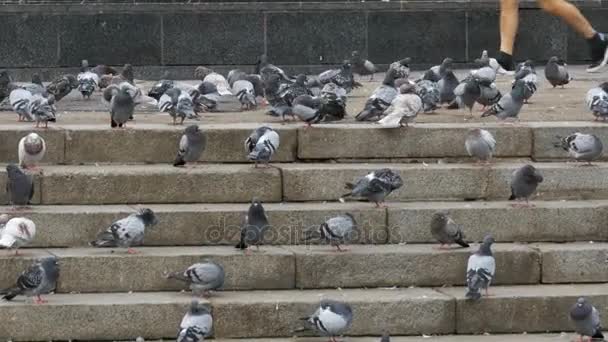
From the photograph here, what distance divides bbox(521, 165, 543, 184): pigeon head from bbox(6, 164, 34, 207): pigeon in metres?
3.62

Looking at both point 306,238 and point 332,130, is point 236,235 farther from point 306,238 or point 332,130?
point 332,130

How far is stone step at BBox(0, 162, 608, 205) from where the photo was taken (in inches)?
470

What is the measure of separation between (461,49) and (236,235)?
8.97m

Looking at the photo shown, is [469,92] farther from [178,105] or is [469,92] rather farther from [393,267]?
[393,267]

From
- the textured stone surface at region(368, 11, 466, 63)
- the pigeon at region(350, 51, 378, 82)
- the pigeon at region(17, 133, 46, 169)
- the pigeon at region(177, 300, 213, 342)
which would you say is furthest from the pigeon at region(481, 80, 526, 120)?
the textured stone surface at region(368, 11, 466, 63)

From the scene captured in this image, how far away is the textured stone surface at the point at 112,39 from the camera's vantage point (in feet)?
63.1

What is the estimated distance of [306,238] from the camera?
37.9 feet

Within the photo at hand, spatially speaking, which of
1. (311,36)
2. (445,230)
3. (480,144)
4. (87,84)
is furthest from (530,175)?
(311,36)

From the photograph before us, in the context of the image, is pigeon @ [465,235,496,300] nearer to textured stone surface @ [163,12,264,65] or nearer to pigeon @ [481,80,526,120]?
pigeon @ [481,80,526,120]

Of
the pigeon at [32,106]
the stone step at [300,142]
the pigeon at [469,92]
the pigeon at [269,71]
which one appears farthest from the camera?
the pigeon at [269,71]

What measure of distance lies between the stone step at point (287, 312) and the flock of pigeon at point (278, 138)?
17 centimetres

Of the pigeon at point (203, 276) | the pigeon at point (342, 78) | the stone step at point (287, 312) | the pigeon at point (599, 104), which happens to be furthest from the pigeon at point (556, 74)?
the pigeon at point (203, 276)

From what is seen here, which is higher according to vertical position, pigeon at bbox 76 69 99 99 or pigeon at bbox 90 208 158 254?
pigeon at bbox 76 69 99 99

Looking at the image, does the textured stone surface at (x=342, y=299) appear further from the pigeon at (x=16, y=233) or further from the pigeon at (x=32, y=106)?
the pigeon at (x=32, y=106)
